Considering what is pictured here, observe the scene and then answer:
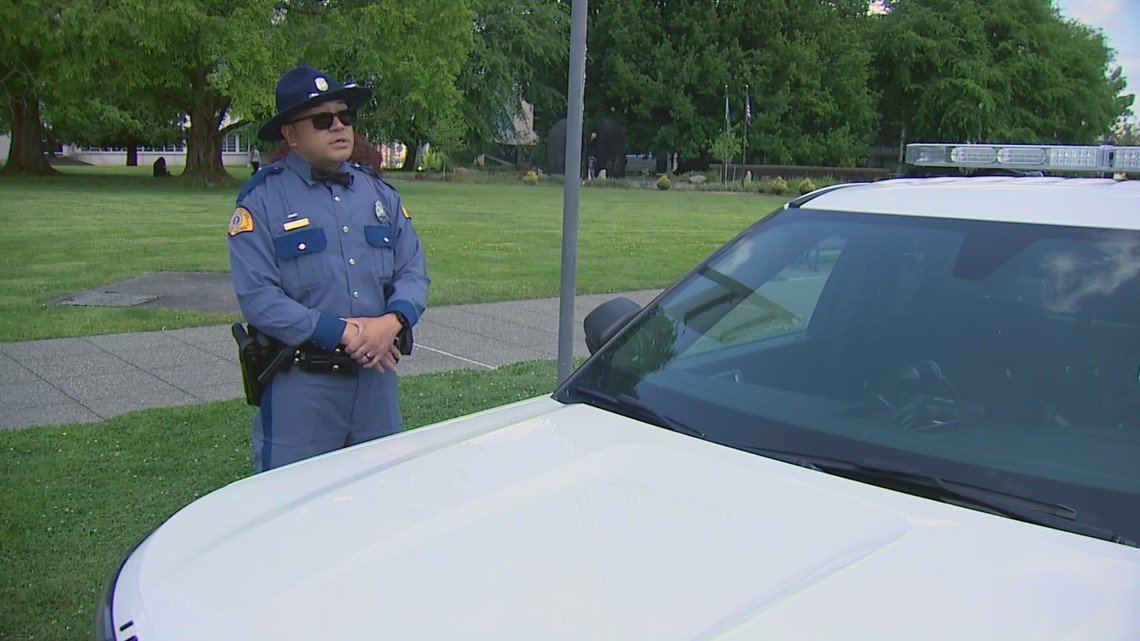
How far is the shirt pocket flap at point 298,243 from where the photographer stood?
3281 millimetres

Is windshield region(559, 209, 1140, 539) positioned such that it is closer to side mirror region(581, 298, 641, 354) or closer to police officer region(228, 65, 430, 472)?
side mirror region(581, 298, 641, 354)

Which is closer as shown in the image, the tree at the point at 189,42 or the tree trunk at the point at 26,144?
the tree at the point at 189,42

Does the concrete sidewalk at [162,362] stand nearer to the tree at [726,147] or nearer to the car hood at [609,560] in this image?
the car hood at [609,560]

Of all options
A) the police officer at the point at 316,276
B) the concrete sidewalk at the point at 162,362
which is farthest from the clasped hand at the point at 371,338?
the concrete sidewalk at the point at 162,362

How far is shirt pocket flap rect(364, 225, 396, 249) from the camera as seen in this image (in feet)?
11.3

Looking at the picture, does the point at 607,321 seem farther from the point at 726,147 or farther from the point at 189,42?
the point at 726,147

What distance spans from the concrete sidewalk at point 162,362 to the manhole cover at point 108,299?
60.7 inches

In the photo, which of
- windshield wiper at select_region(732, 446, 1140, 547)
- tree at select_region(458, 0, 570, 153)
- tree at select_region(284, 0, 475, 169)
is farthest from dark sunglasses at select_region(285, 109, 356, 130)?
tree at select_region(458, 0, 570, 153)

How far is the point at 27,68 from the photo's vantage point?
31641 millimetres

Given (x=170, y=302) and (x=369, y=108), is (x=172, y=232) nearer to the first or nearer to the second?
(x=170, y=302)

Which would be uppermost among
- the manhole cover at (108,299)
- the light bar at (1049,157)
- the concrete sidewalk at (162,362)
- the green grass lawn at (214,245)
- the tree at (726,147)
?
the tree at (726,147)

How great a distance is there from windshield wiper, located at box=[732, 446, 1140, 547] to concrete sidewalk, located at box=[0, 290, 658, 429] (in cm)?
474

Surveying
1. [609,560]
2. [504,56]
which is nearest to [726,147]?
[504,56]

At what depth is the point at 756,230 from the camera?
3199 millimetres
